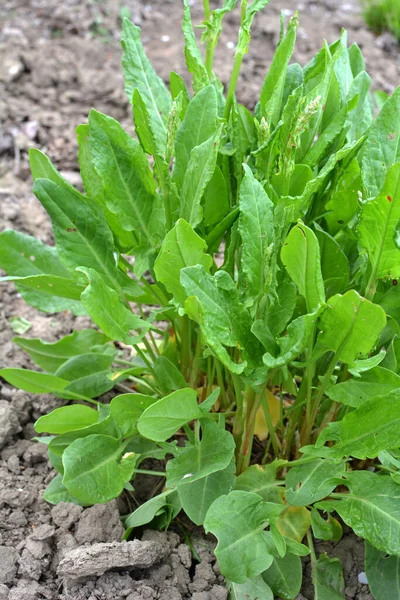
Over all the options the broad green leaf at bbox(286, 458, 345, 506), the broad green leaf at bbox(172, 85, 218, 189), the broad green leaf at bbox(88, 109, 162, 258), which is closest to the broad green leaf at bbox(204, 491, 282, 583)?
the broad green leaf at bbox(286, 458, 345, 506)

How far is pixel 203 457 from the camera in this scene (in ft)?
5.38

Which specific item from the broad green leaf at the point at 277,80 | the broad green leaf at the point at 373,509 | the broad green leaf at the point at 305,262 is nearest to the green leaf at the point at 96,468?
the broad green leaf at the point at 373,509

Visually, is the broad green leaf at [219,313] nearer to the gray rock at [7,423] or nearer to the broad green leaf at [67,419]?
the broad green leaf at [67,419]

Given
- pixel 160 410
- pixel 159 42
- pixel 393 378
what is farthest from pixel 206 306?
pixel 159 42

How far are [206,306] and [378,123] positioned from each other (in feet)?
1.96

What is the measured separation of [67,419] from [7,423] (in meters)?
0.32

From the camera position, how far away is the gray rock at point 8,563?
1627 mm

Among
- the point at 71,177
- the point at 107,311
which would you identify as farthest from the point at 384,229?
the point at 71,177

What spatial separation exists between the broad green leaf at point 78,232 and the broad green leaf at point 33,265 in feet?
0.26

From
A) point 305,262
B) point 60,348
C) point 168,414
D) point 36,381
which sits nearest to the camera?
point 305,262

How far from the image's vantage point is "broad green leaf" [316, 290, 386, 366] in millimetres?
1378

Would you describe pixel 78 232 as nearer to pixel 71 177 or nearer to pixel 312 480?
pixel 312 480

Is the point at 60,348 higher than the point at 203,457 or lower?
lower

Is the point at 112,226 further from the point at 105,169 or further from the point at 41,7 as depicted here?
the point at 41,7
